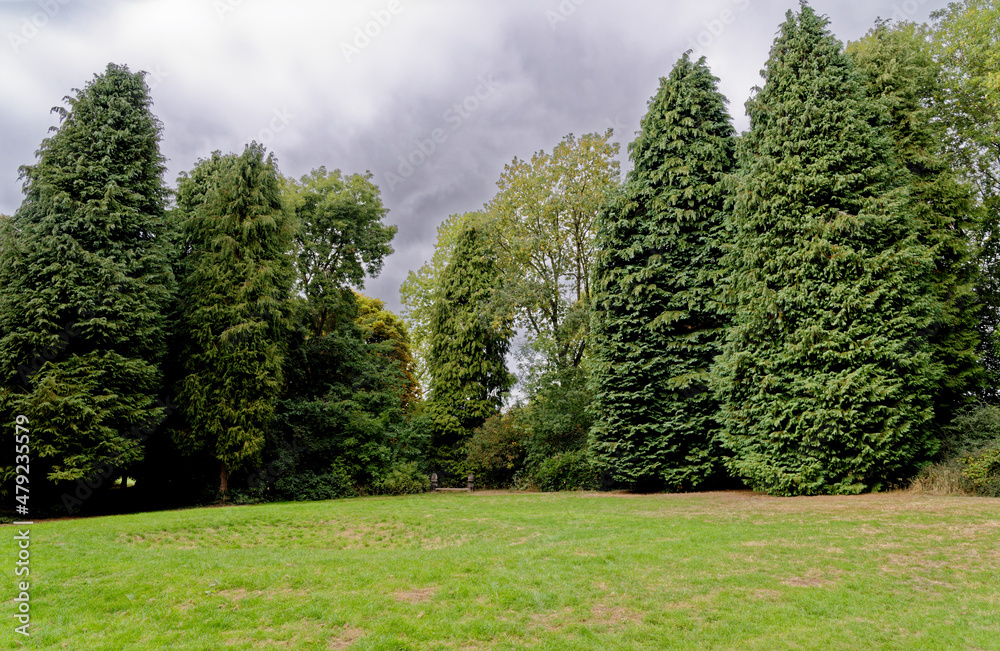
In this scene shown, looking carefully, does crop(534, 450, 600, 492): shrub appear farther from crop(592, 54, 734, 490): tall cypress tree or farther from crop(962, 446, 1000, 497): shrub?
crop(962, 446, 1000, 497): shrub

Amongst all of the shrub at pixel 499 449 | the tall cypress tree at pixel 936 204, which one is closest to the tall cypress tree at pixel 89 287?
the shrub at pixel 499 449

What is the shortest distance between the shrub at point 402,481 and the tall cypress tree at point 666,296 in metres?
6.71

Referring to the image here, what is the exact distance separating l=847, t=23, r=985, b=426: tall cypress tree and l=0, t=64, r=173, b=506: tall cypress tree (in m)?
19.6

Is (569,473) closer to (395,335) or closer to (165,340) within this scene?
(165,340)

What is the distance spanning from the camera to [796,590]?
5609 millimetres

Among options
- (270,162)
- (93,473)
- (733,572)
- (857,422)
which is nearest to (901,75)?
(857,422)

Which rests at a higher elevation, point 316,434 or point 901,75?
point 901,75

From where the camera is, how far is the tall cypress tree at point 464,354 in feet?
81.9

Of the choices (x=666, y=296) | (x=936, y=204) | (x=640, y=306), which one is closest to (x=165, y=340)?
(x=640, y=306)

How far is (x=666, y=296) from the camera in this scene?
54.0ft

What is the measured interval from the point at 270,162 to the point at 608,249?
1145 cm

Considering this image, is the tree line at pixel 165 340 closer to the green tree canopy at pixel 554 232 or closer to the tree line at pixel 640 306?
the tree line at pixel 640 306

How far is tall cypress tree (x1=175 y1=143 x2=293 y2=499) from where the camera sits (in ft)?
50.2

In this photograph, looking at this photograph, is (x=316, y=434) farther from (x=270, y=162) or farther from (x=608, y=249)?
(x=608, y=249)
